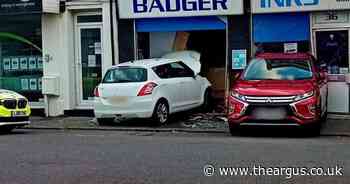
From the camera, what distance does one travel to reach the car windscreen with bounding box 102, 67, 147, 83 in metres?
16.9

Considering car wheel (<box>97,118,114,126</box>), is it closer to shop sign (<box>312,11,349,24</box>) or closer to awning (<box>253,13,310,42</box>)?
awning (<box>253,13,310,42</box>)

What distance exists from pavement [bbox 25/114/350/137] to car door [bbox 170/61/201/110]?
423mm

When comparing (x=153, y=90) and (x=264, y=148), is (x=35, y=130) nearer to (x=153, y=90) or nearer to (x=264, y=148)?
(x=153, y=90)

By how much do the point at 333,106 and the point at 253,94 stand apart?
183 inches

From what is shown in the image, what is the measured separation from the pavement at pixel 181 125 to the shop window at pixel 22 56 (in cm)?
170

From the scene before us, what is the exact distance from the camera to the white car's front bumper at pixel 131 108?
1659cm

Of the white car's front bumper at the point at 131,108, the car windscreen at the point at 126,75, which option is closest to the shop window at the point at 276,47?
the car windscreen at the point at 126,75

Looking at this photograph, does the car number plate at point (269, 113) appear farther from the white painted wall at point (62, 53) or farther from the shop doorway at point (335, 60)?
the white painted wall at point (62, 53)

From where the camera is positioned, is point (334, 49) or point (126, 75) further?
point (334, 49)

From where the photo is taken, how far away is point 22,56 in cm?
2102

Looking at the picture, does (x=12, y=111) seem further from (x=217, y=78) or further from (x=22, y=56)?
(x=217, y=78)

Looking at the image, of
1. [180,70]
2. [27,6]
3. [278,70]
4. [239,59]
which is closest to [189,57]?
[239,59]

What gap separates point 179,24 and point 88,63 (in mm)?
2938

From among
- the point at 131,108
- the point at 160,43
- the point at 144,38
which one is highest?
the point at 144,38
